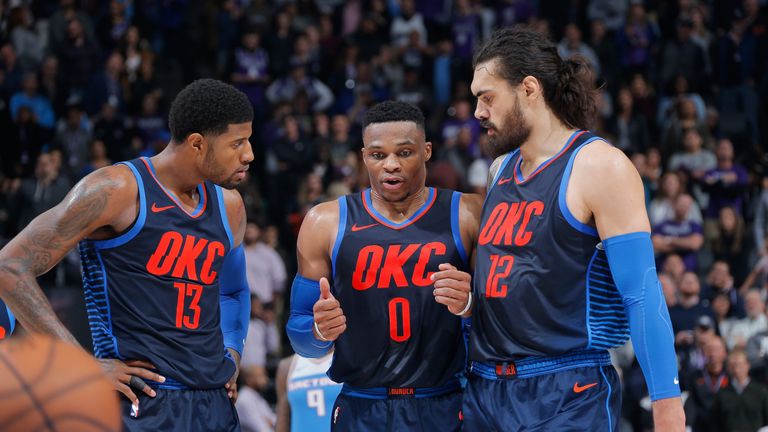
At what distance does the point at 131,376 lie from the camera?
462 cm

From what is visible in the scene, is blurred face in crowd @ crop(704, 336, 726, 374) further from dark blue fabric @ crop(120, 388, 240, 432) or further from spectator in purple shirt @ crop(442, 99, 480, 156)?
dark blue fabric @ crop(120, 388, 240, 432)

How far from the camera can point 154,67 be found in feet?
48.0

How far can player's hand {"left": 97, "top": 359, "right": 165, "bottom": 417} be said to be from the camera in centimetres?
460

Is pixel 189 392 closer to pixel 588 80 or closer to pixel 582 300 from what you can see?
pixel 582 300

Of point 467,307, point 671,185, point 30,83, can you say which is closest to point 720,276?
point 671,185

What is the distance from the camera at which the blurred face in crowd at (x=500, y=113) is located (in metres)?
4.58

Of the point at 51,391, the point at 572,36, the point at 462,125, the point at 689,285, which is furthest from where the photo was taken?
the point at 572,36

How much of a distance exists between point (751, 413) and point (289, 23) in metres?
8.57

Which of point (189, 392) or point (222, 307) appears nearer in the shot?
point (189, 392)

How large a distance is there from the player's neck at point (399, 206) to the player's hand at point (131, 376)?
1304 mm

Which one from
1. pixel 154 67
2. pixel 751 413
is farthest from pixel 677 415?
pixel 154 67

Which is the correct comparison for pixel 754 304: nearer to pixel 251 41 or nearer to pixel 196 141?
pixel 251 41

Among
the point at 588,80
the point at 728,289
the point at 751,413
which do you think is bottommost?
the point at 751,413

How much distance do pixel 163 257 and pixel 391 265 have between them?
1047 mm
